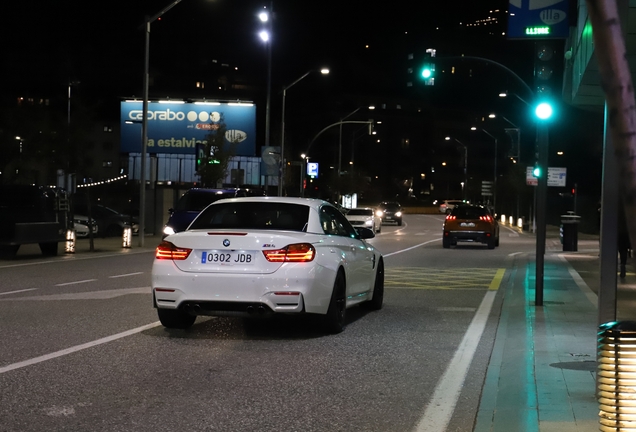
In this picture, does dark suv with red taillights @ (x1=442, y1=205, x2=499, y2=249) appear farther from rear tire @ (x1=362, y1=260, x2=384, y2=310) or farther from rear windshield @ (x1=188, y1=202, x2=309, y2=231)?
rear windshield @ (x1=188, y1=202, x2=309, y2=231)

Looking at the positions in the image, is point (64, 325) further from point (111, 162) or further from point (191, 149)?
point (111, 162)

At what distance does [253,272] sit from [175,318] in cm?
148

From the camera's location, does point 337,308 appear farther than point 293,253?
Yes

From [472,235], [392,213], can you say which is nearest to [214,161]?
[472,235]

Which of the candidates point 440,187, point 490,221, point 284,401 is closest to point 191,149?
point 490,221

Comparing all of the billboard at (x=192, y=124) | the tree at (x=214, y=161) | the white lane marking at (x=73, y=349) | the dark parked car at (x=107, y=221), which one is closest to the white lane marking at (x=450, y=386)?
the white lane marking at (x=73, y=349)

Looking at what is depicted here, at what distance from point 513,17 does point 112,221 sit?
2915 centimetres

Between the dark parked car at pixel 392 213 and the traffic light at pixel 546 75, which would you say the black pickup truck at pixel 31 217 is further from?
the dark parked car at pixel 392 213

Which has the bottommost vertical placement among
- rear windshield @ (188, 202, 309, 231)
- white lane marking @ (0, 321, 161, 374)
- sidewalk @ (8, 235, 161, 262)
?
sidewalk @ (8, 235, 161, 262)

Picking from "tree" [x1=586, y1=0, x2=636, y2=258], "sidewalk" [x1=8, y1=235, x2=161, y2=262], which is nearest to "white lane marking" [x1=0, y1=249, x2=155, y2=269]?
"sidewalk" [x1=8, y1=235, x2=161, y2=262]

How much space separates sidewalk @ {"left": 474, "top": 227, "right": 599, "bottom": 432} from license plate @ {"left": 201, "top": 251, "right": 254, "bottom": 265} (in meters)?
2.80

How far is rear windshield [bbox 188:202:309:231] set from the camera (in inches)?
438

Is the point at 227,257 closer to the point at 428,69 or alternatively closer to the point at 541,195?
the point at 541,195

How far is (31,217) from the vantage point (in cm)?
2406
